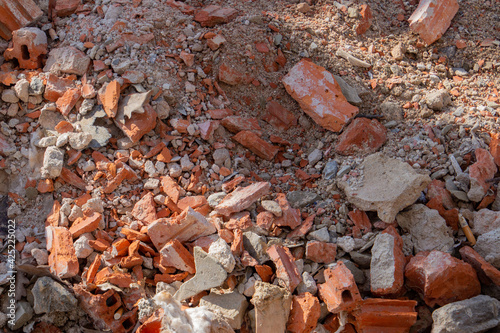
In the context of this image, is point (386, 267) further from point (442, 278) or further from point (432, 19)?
point (432, 19)

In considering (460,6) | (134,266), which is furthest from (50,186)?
→ (460,6)

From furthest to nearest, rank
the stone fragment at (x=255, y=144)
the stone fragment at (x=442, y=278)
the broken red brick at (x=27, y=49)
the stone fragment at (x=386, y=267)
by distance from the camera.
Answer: the broken red brick at (x=27, y=49) → the stone fragment at (x=255, y=144) → the stone fragment at (x=386, y=267) → the stone fragment at (x=442, y=278)

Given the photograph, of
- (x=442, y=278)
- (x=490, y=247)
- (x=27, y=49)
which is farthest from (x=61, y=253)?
(x=490, y=247)

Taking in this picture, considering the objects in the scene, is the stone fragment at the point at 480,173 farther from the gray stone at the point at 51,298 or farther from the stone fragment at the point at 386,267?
the gray stone at the point at 51,298

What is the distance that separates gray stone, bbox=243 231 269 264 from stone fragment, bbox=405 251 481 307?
1037 mm

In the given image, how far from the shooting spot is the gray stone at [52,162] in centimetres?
328

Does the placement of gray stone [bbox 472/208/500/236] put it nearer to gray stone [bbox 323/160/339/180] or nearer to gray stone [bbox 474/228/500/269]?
gray stone [bbox 474/228/500/269]

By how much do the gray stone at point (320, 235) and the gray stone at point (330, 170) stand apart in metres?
0.57

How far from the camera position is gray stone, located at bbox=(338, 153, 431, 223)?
9.99 feet

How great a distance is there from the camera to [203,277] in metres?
2.75

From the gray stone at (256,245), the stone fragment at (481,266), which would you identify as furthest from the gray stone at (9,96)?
the stone fragment at (481,266)

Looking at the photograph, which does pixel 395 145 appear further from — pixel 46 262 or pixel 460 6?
pixel 46 262

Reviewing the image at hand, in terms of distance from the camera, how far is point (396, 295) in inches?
111

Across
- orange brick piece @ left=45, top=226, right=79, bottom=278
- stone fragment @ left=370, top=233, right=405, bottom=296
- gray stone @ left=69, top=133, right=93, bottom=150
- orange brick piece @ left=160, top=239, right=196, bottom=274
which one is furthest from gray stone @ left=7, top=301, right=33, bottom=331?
stone fragment @ left=370, top=233, right=405, bottom=296
